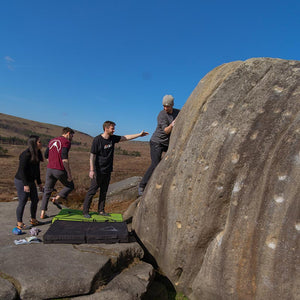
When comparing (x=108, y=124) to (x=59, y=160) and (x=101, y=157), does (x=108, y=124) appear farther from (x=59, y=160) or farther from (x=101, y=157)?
(x=59, y=160)

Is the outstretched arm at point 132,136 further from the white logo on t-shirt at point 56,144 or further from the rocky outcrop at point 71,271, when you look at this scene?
the rocky outcrop at point 71,271

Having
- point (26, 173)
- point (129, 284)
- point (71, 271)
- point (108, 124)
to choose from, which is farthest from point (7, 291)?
point (108, 124)

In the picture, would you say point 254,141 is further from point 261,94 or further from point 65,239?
point 65,239

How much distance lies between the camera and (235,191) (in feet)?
15.4

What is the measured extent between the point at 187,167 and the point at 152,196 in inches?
51.3

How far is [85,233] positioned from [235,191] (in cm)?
312

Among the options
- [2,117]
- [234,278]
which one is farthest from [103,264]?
[2,117]

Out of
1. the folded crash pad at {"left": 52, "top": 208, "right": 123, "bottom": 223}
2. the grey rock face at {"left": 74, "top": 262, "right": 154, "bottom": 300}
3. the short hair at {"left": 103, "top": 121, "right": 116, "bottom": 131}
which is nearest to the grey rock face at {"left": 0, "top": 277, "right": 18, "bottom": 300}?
the grey rock face at {"left": 74, "top": 262, "right": 154, "bottom": 300}

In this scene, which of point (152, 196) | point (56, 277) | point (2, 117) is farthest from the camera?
point (2, 117)

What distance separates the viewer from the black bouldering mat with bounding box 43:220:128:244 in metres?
5.30

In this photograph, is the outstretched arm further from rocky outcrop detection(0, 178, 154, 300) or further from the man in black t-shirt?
rocky outcrop detection(0, 178, 154, 300)

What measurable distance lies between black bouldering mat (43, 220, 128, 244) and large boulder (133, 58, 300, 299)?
85 cm

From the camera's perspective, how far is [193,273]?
16.9ft

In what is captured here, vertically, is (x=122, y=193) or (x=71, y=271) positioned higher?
(x=122, y=193)
